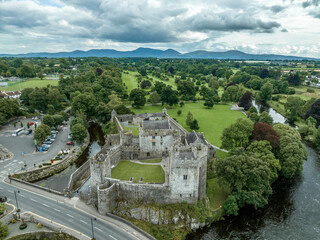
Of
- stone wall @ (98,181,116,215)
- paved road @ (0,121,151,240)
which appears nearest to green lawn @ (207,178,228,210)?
paved road @ (0,121,151,240)

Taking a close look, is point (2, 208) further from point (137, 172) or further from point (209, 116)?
point (209, 116)

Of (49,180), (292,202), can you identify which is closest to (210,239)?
(292,202)

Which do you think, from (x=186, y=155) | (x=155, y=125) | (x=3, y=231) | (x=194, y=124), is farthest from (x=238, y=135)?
(x=3, y=231)

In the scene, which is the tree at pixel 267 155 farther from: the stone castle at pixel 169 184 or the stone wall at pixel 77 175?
the stone wall at pixel 77 175

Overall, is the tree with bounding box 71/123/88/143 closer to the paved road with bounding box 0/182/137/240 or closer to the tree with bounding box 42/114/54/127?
the tree with bounding box 42/114/54/127

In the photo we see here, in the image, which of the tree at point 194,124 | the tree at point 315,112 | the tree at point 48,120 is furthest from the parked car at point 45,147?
the tree at point 315,112

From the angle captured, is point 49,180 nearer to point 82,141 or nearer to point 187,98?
point 82,141
